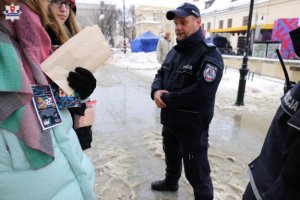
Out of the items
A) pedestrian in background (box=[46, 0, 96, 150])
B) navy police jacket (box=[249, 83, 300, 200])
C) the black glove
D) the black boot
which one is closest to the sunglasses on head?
pedestrian in background (box=[46, 0, 96, 150])

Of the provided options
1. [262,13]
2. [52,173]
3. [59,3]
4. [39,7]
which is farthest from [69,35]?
[262,13]

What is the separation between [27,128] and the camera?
1.15 metres

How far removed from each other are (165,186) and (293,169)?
7.44 feet

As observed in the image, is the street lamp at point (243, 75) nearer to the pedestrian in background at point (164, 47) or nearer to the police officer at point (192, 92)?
the pedestrian in background at point (164, 47)

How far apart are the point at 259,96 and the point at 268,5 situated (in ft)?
98.9

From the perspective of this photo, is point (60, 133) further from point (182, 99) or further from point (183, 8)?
point (183, 8)

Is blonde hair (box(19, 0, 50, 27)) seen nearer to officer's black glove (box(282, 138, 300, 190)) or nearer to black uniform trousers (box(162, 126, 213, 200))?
officer's black glove (box(282, 138, 300, 190))

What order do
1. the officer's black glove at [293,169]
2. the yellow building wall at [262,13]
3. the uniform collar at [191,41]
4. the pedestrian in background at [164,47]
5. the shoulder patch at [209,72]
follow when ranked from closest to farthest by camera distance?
the officer's black glove at [293,169]
the shoulder patch at [209,72]
the uniform collar at [191,41]
the pedestrian in background at [164,47]
the yellow building wall at [262,13]

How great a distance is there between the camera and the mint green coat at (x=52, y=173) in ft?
3.81

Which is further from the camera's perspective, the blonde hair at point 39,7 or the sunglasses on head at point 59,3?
the sunglasses on head at point 59,3

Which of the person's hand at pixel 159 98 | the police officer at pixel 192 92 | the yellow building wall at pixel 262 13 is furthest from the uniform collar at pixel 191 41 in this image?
the yellow building wall at pixel 262 13

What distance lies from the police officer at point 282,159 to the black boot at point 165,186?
170 centimetres

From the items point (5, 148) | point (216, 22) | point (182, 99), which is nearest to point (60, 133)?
point (5, 148)

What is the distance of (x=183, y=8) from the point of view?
2.55 m
